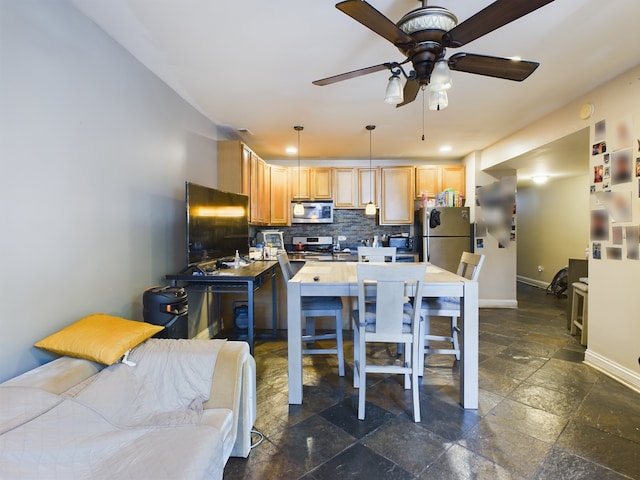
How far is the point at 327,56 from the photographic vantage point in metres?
2.14

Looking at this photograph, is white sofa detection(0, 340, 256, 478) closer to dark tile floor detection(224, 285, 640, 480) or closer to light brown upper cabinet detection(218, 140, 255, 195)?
dark tile floor detection(224, 285, 640, 480)

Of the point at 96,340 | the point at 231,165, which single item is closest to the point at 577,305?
the point at 231,165

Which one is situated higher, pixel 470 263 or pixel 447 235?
pixel 447 235

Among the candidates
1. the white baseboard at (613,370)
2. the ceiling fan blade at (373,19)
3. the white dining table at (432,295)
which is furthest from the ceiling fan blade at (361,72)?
the white baseboard at (613,370)

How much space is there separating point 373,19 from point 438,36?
0.35 metres

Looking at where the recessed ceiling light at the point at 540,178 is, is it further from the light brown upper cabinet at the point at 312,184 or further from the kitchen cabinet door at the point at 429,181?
the light brown upper cabinet at the point at 312,184

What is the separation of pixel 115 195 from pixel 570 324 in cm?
480

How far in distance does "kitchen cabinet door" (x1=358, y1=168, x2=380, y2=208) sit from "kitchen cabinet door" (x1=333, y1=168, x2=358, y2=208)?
0.08m

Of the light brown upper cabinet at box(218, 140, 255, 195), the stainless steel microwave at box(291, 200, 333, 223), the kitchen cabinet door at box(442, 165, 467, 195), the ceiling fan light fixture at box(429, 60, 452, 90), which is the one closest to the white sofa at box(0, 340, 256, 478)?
the ceiling fan light fixture at box(429, 60, 452, 90)

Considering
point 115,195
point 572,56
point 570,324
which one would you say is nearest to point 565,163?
point 570,324

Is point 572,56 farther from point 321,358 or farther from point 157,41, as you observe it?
point 321,358

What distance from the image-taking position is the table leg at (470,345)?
6.62 feet

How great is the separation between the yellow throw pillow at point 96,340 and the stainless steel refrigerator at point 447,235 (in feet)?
13.0

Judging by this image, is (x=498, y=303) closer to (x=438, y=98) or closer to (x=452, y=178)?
(x=452, y=178)
